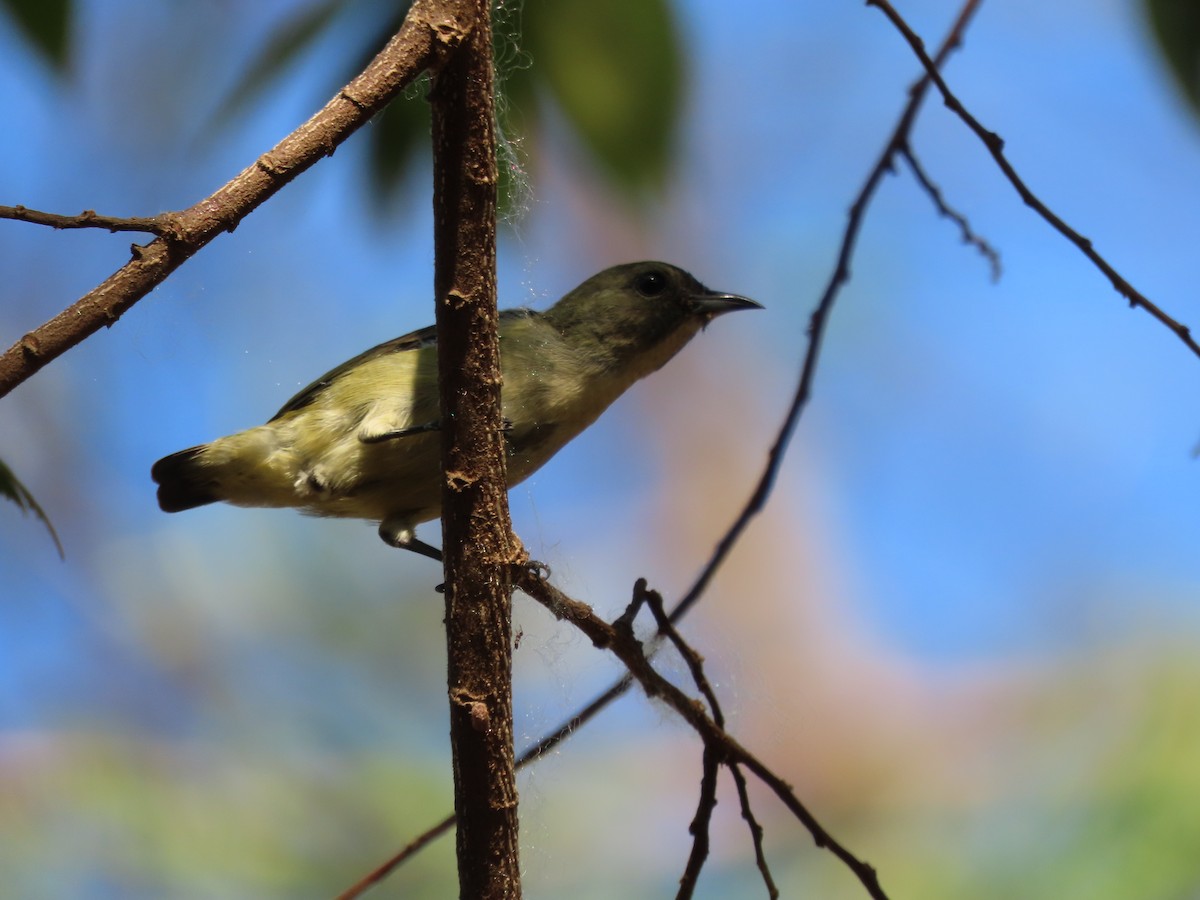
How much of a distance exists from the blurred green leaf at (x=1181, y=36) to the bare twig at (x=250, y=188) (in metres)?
1.28

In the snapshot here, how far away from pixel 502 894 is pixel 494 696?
11.7 inches

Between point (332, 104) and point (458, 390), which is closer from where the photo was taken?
point (332, 104)

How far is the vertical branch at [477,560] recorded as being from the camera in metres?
1.67

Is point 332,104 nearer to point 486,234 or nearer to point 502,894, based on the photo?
point 486,234

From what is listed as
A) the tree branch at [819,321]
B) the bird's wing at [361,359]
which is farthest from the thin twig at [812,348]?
the bird's wing at [361,359]

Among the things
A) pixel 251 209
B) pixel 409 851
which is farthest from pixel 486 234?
pixel 409 851

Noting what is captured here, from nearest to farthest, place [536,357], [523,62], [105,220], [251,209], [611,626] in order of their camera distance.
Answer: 1. [105,220]
2. [251,209]
3. [611,626]
4. [523,62]
5. [536,357]

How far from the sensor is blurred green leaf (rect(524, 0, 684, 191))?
8.28ft

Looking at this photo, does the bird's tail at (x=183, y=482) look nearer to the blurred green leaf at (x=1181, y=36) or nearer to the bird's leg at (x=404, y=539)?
the bird's leg at (x=404, y=539)

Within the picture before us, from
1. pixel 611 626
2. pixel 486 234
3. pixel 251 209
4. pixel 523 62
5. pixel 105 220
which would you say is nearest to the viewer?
pixel 105 220

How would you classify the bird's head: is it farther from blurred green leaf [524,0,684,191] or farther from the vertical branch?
the vertical branch

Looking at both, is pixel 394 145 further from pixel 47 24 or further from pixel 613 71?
pixel 47 24

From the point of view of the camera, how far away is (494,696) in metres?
1.74

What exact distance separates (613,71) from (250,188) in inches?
52.2
